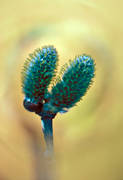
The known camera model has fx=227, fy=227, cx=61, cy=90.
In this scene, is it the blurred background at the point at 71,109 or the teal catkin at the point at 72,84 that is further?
the blurred background at the point at 71,109

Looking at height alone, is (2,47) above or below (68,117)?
above

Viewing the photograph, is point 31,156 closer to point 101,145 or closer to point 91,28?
point 101,145

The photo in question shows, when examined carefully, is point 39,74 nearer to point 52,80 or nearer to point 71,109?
point 52,80

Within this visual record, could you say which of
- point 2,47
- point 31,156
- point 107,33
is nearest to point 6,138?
point 31,156

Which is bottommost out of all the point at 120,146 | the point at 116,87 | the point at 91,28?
the point at 120,146

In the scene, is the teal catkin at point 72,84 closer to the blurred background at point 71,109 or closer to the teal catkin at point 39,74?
the teal catkin at point 39,74

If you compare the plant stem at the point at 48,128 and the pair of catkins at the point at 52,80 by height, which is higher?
the pair of catkins at the point at 52,80

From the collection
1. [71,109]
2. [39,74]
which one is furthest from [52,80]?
[71,109]

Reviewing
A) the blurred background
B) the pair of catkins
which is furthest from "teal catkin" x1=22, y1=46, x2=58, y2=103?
the blurred background

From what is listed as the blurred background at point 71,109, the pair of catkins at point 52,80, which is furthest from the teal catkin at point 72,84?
the blurred background at point 71,109
